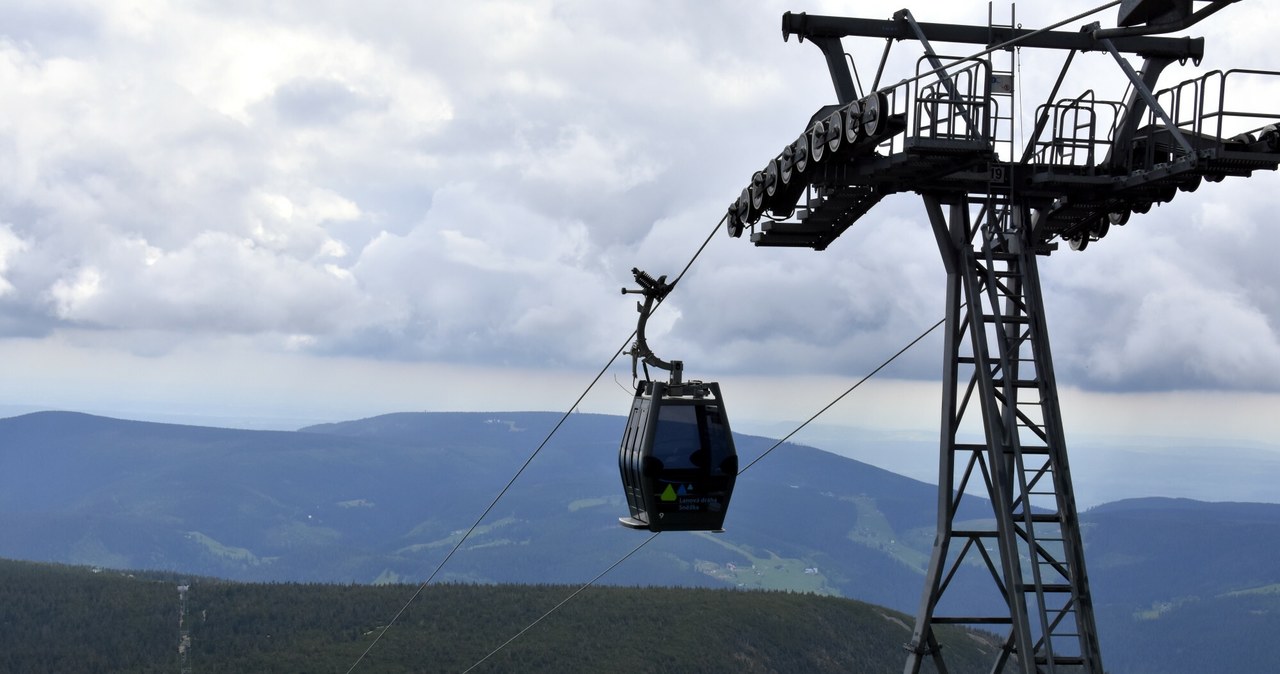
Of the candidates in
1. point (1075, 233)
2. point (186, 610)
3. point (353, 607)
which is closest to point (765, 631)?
point (353, 607)

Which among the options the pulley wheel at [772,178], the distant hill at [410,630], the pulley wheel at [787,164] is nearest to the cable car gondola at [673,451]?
the pulley wheel at [772,178]

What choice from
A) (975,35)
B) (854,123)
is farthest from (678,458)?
(975,35)

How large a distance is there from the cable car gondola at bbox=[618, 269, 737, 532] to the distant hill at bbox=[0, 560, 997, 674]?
337ft

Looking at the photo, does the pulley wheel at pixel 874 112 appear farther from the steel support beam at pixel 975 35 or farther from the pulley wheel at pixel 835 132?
the steel support beam at pixel 975 35

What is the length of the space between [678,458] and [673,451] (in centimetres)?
17

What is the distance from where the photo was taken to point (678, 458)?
2627 cm

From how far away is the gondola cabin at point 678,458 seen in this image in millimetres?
26094

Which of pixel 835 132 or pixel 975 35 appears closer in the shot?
pixel 835 132

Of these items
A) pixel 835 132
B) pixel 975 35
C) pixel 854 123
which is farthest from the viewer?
pixel 975 35

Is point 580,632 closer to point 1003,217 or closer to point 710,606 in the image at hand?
point 710,606

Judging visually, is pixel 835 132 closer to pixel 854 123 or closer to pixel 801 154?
pixel 854 123

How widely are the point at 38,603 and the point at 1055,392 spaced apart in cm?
15791

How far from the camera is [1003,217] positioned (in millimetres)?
23359

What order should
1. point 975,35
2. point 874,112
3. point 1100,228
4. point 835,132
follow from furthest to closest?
point 1100,228, point 975,35, point 835,132, point 874,112
